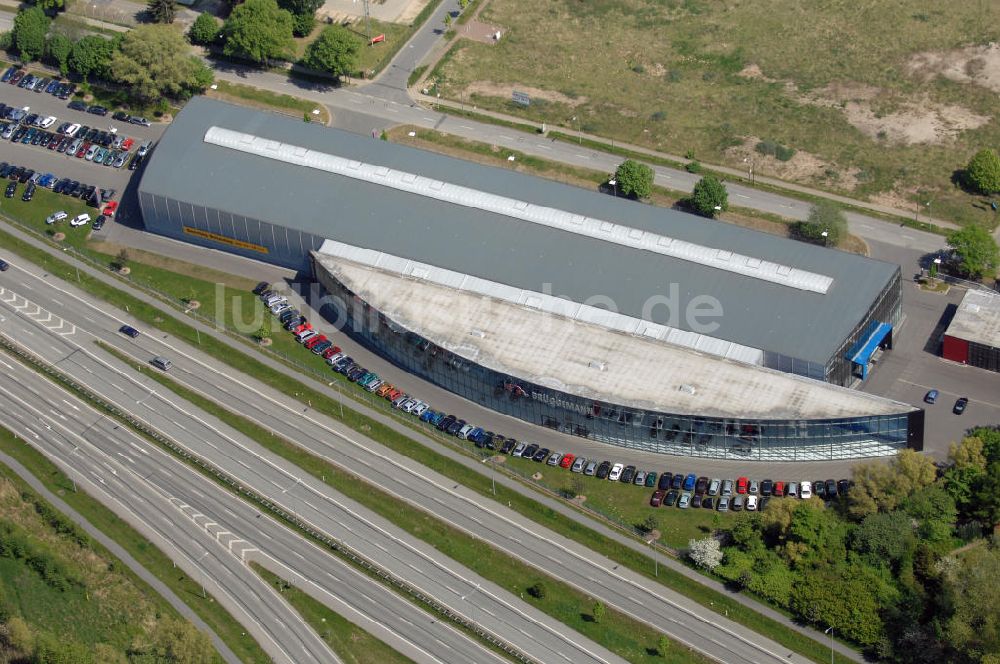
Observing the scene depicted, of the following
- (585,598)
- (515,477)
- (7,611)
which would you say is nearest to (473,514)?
(515,477)

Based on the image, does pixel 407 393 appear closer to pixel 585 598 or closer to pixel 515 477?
pixel 515 477

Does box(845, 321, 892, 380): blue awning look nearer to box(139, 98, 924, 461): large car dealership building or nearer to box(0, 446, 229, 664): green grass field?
box(139, 98, 924, 461): large car dealership building

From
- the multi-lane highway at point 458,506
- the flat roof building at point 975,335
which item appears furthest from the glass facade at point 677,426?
the flat roof building at point 975,335

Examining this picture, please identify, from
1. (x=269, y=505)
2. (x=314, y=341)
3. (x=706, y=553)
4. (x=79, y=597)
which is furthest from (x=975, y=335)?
(x=79, y=597)

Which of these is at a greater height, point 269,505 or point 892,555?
point 892,555

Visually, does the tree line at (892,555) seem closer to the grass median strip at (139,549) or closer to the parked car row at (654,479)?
the parked car row at (654,479)

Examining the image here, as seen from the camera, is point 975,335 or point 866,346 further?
point 975,335

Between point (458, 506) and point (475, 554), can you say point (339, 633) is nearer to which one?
point (475, 554)
